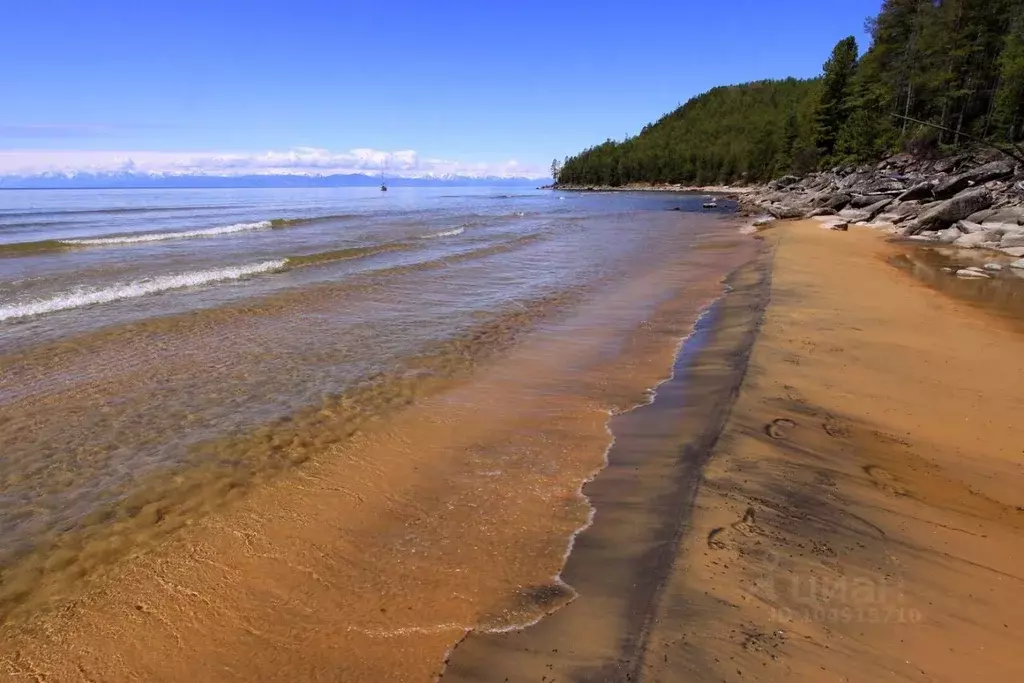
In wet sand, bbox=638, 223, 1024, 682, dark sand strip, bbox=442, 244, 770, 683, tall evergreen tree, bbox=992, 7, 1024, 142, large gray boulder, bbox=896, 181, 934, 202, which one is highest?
tall evergreen tree, bbox=992, 7, 1024, 142

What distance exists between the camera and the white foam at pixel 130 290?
11430 mm

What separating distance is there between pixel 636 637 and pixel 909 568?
184 cm

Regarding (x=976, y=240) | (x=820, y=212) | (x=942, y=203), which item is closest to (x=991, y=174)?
(x=942, y=203)

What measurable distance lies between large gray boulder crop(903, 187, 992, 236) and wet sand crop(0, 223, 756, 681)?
893 inches

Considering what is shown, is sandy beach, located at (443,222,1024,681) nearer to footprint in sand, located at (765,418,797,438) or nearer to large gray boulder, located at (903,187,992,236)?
footprint in sand, located at (765,418,797,438)

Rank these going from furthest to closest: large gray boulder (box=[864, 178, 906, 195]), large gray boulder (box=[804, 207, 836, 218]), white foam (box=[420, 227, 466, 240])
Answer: large gray boulder (box=[864, 178, 906, 195])
large gray boulder (box=[804, 207, 836, 218])
white foam (box=[420, 227, 466, 240])

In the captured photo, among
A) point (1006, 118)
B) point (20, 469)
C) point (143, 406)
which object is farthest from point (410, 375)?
point (1006, 118)

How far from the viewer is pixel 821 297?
11180 mm

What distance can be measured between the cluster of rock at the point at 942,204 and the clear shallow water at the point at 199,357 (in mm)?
10893

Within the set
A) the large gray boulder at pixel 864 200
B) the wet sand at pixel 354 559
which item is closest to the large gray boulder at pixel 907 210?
the large gray boulder at pixel 864 200

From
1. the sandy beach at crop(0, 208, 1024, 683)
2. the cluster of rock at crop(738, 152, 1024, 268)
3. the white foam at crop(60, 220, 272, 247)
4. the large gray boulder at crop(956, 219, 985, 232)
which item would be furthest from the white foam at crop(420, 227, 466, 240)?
the large gray boulder at crop(956, 219, 985, 232)

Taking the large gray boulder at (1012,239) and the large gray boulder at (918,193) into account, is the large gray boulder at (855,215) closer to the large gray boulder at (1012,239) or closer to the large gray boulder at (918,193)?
the large gray boulder at (918,193)

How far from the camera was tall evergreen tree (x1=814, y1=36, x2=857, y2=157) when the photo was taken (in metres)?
71.8

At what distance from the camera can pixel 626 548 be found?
150 inches
